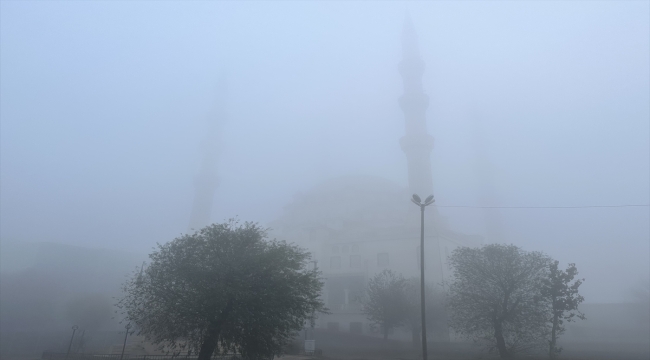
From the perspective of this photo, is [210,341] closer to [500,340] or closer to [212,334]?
[212,334]

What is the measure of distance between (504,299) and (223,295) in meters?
16.7

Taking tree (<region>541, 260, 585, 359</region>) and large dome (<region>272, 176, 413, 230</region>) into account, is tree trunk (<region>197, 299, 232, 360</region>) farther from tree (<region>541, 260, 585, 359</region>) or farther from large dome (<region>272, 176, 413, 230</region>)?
large dome (<region>272, 176, 413, 230</region>)

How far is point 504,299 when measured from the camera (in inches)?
944

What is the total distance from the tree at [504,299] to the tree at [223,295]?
11577 millimetres

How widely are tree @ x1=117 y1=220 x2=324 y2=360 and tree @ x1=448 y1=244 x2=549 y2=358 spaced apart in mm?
11577

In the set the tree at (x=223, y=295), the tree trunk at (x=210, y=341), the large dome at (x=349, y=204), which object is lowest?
the tree trunk at (x=210, y=341)

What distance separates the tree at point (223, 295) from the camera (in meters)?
15.5

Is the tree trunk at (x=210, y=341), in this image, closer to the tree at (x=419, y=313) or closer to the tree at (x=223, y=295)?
the tree at (x=223, y=295)

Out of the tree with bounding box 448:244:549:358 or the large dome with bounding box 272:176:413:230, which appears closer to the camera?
the tree with bounding box 448:244:549:358

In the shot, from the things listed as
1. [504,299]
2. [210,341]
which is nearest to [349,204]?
[504,299]

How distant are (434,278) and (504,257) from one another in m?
25.6

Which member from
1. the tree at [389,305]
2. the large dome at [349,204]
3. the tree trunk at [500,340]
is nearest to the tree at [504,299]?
the tree trunk at [500,340]

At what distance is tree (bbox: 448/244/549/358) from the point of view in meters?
23.6

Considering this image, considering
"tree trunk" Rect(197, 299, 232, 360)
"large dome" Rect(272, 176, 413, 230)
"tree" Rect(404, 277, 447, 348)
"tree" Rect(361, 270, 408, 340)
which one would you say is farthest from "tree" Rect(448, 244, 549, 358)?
"large dome" Rect(272, 176, 413, 230)
